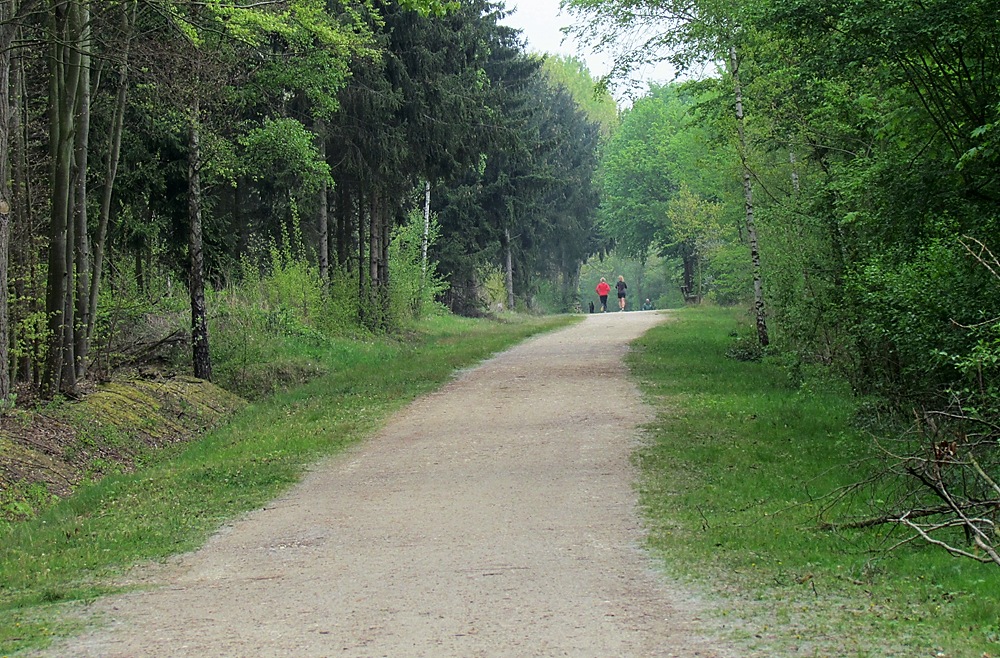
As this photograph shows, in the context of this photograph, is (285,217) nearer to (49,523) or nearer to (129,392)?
(129,392)

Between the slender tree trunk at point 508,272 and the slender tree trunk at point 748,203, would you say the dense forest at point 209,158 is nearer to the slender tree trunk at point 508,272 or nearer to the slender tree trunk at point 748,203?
the slender tree trunk at point 748,203

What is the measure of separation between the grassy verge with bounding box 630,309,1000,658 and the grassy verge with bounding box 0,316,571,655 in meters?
3.81

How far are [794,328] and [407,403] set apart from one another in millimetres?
5928

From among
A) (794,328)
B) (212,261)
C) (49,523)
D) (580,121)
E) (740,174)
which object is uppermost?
(580,121)

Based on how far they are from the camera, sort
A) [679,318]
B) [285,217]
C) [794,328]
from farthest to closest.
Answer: [679,318], [285,217], [794,328]

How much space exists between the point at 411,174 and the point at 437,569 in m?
23.0

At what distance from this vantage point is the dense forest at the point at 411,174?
1012cm

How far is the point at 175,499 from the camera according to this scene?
10242 millimetres

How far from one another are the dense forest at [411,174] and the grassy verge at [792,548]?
448 millimetres

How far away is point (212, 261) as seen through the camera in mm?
21625

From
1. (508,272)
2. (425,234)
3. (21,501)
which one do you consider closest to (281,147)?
(21,501)

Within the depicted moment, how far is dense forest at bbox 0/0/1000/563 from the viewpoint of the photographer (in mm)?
10125

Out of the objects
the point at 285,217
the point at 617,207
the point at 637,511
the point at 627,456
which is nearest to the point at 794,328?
the point at 627,456

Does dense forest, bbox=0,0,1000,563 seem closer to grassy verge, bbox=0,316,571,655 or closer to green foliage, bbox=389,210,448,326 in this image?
green foliage, bbox=389,210,448,326
